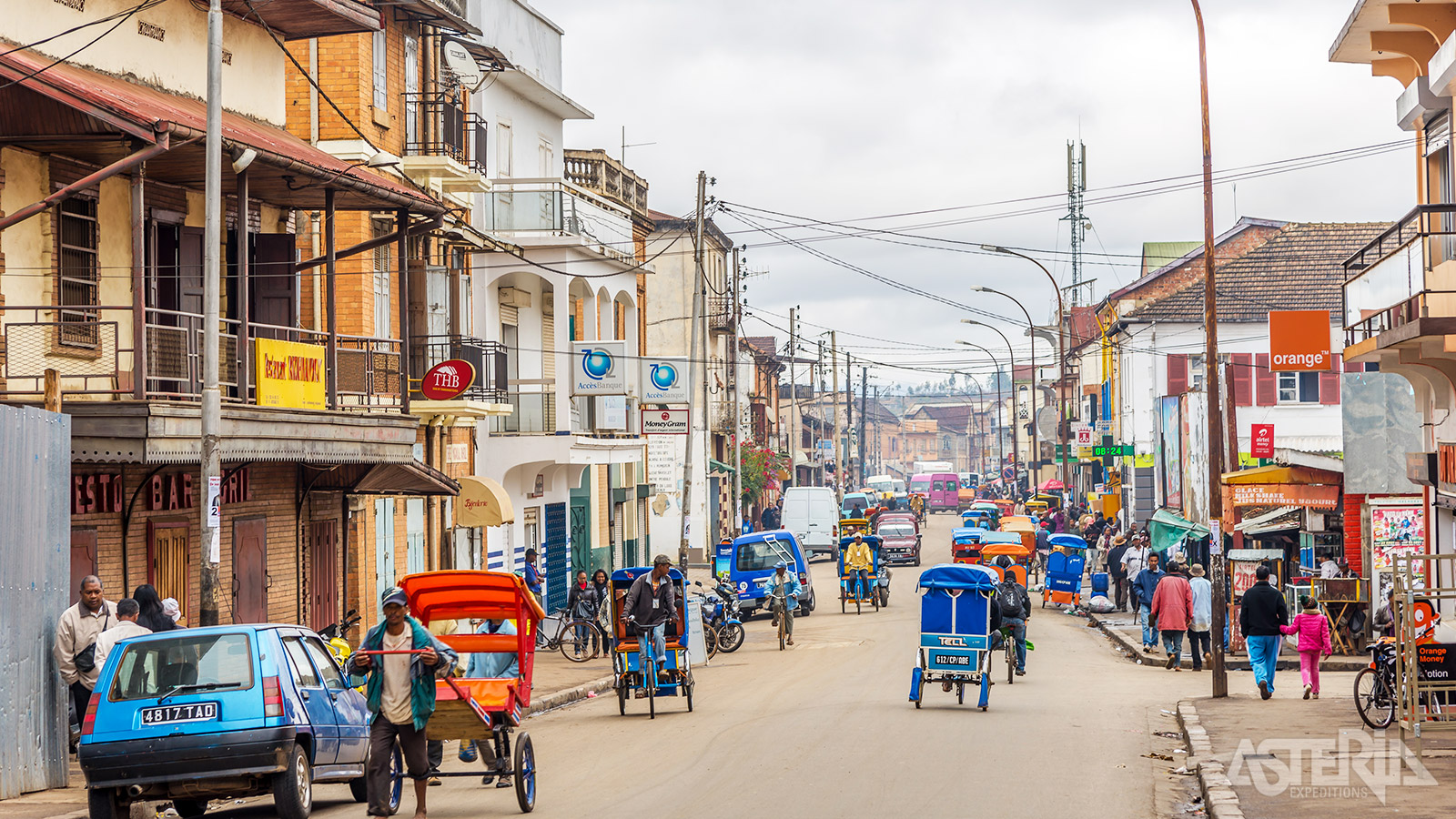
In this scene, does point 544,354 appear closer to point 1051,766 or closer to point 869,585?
point 869,585

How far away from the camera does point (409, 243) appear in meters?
27.5

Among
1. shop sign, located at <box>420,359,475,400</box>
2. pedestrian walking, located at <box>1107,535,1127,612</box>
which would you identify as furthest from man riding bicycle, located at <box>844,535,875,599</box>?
shop sign, located at <box>420,359,475,400</box>

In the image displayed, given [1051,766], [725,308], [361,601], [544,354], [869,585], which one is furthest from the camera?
[725,308]

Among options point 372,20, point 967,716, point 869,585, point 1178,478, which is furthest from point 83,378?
point 1178,478

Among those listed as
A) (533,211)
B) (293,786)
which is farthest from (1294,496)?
(293,786)

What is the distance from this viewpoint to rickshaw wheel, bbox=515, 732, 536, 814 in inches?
462

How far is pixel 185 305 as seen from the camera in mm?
19578

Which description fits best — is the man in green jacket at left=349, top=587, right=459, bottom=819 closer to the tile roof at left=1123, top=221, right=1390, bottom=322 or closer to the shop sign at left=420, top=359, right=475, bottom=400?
the shop sign at left=420, top=359, right=475, bottom=400

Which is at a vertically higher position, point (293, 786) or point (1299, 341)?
point (1299, 341)

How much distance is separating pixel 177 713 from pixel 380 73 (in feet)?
55.8

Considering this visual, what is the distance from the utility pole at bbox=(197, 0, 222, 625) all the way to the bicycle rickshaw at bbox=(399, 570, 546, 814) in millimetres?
2340

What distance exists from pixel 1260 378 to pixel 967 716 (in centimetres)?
3522

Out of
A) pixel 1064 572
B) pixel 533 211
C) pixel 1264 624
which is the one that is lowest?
pixel 1064 572

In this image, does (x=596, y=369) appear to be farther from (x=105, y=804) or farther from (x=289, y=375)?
(x=105, y=804)
